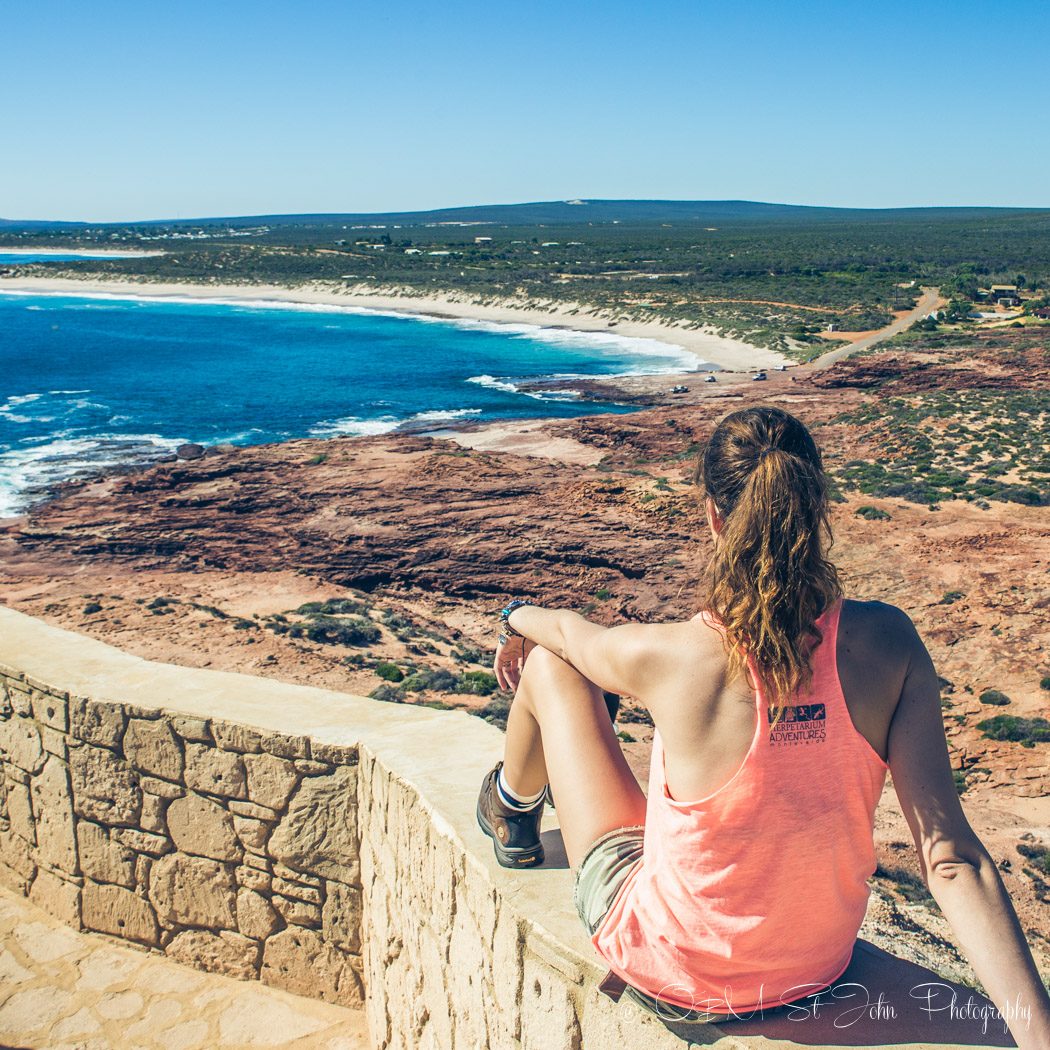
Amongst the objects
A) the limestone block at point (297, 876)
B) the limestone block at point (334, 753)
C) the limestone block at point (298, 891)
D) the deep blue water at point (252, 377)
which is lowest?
the deep blue water at point (252, 377)

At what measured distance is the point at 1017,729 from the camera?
340 inches

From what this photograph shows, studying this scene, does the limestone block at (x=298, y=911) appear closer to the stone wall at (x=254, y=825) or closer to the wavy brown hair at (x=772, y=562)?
the stone wall at (x=254, y=825)

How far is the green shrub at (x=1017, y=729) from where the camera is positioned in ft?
27.8

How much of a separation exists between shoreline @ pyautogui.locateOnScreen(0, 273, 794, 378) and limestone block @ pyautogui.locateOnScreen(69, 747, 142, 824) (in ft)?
101

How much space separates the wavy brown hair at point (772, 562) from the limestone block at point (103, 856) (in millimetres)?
2960

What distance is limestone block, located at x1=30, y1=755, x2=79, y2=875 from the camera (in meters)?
3.74

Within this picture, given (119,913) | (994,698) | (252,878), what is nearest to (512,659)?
(252,878)

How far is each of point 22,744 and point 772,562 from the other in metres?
3.41

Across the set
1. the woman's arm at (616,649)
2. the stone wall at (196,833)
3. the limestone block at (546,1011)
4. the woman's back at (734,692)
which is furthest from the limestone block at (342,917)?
the woman's back at (734,692)

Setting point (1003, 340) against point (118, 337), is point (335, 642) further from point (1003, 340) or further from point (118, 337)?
point (118, 337)

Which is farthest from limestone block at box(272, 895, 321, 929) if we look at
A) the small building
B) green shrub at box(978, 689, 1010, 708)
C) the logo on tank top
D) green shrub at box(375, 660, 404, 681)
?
the small building

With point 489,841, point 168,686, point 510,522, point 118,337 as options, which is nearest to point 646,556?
point 510,522

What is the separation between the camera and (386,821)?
3021mm

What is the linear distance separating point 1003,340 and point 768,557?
35.2 metres
